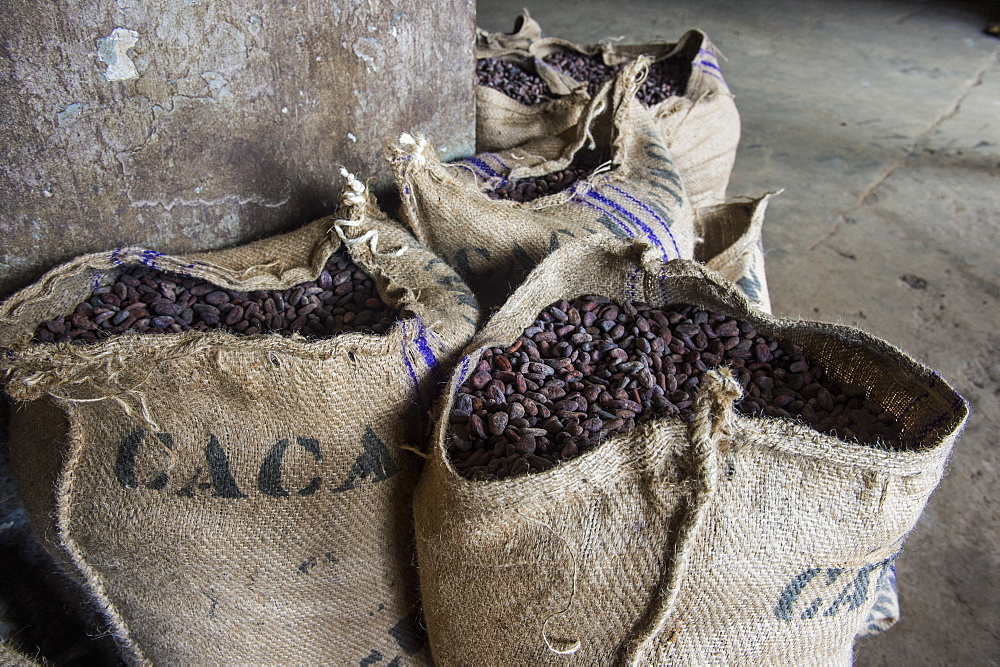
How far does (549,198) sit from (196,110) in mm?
815

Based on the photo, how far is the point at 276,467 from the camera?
123 cm

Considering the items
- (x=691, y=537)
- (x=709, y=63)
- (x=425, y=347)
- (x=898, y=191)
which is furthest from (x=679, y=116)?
(x=898, y=191)

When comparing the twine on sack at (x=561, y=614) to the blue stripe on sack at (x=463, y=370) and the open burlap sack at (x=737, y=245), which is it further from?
the open burlap sack at (x=737, y=245)

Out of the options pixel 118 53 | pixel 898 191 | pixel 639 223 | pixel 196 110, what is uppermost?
pixel 118 53

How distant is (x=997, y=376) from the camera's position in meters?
2.56

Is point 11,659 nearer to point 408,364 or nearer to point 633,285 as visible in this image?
point 408,364

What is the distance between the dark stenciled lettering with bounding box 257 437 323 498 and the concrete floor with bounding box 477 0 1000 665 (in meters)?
1.43

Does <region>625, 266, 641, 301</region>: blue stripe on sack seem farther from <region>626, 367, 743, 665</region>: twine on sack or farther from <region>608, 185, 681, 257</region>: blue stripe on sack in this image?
<region>626, 367, 743, 665</region>: twine on sack

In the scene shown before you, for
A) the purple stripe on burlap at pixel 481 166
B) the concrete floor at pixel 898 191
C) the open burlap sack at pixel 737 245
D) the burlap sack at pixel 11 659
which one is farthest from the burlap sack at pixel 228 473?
the concrete floor at pixel 898 191

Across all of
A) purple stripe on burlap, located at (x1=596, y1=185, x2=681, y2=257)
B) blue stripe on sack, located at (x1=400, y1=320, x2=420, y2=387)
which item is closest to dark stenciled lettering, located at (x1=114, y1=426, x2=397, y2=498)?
blue stripe on sack, located at (x1=400, y1=320, x2=420, y2=387)

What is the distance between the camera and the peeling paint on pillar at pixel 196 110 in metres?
1.32

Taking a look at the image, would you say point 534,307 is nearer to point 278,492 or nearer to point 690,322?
point 690,322

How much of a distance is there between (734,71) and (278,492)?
5280 millimetres

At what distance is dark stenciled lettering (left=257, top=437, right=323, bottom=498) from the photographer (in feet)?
4.01
